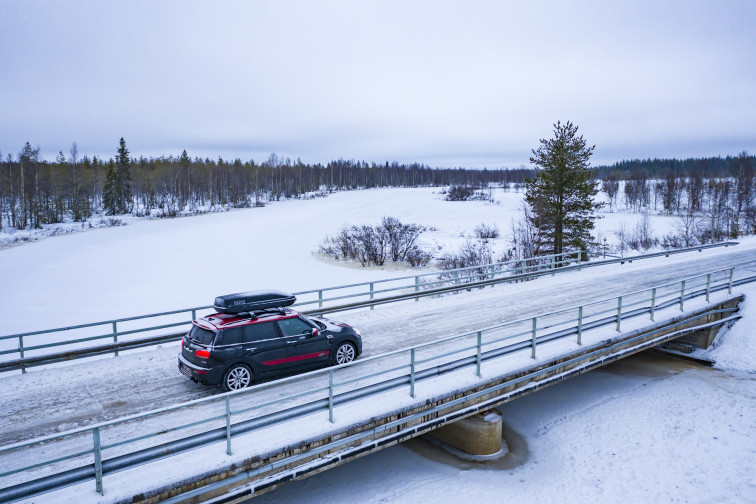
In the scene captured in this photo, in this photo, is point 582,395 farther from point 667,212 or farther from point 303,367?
point 667,212

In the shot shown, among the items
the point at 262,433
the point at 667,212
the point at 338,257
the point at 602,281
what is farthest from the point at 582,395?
the point at 667,212

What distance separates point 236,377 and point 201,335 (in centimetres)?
112

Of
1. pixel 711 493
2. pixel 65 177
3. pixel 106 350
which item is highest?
pixel 65 177

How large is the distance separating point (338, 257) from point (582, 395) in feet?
101

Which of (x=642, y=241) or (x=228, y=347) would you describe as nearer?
(x=228, y=347)

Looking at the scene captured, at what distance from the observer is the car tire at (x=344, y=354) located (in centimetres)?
1153

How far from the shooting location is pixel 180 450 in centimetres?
771

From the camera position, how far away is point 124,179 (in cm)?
8475

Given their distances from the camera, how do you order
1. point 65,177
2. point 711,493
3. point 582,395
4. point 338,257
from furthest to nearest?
point 65,177 < point 338,257 < point 582,395 < point 711,493

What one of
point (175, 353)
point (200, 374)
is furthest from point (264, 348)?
point (175, 353)

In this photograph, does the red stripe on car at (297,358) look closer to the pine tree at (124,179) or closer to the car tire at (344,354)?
the car tire at (344,354)

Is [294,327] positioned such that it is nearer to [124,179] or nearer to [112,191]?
[112,191]

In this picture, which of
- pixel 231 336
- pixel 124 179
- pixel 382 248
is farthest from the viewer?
pixel 124 179

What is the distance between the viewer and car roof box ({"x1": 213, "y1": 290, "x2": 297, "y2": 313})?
425 inches
